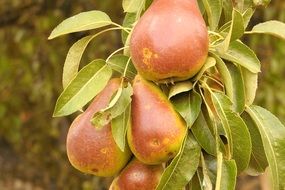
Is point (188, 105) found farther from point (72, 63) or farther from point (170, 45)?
point (72, 63)

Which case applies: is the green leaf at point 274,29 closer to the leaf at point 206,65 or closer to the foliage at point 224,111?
the foliage at point 224,111

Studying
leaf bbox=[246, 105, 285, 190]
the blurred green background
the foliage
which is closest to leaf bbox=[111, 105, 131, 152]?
the foliage

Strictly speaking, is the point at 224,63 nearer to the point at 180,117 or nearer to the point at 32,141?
the point at 180,117

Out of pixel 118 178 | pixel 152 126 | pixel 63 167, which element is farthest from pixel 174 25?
pixel 63 167

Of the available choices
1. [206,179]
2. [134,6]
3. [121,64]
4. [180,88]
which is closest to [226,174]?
[206,179]

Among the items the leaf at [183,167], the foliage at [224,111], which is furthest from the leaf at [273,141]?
the leaf at [183,167]
